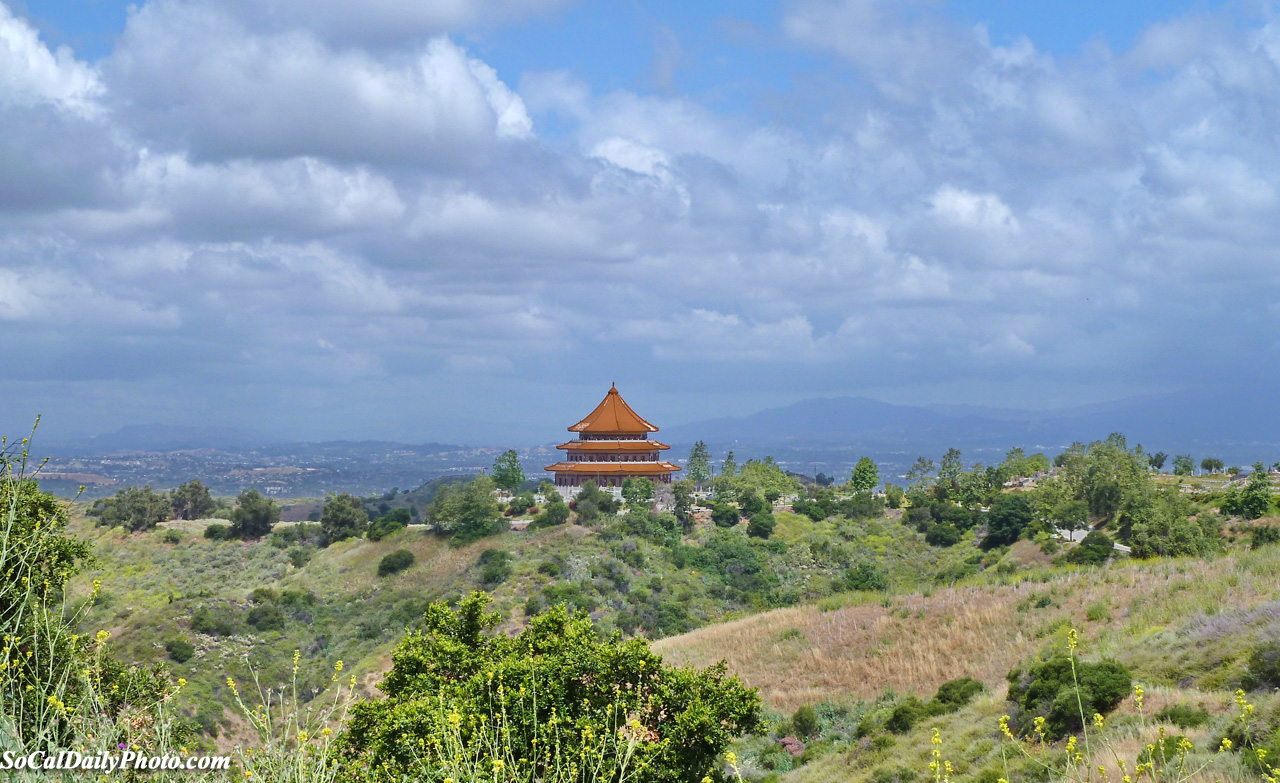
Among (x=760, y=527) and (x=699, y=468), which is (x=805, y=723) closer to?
(x=760, y=527)

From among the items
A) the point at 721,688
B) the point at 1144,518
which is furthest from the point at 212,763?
the point at 1144,518

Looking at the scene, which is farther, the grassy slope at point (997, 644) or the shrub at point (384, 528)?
the shrub at point (384, 528)

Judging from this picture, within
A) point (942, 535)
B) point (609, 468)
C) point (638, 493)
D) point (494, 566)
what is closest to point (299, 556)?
point (494, 566)

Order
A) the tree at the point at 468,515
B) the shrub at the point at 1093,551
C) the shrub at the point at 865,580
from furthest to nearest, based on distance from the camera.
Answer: the tree at the point at 468,515 → the shrub at the point at 865,580 → the shrub at the point at 1093,551

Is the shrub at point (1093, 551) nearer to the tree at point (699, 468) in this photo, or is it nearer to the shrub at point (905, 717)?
the shrub at point (905, 717)

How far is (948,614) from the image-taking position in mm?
24422

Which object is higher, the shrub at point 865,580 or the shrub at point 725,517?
the shrub at point 725,517

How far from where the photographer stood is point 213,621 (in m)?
34.1

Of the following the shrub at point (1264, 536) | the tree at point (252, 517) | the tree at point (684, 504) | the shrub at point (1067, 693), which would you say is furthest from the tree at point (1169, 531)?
the tree at point (252, 517)

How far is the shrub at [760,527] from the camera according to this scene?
161ft

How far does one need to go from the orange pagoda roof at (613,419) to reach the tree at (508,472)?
20.8ft

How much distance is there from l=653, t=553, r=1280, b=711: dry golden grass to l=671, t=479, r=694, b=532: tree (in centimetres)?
2186

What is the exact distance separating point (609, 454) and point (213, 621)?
108 feet

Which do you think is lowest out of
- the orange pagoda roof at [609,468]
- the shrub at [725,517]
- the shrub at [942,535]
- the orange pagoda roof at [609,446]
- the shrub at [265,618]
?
the shrub at [265,618]
